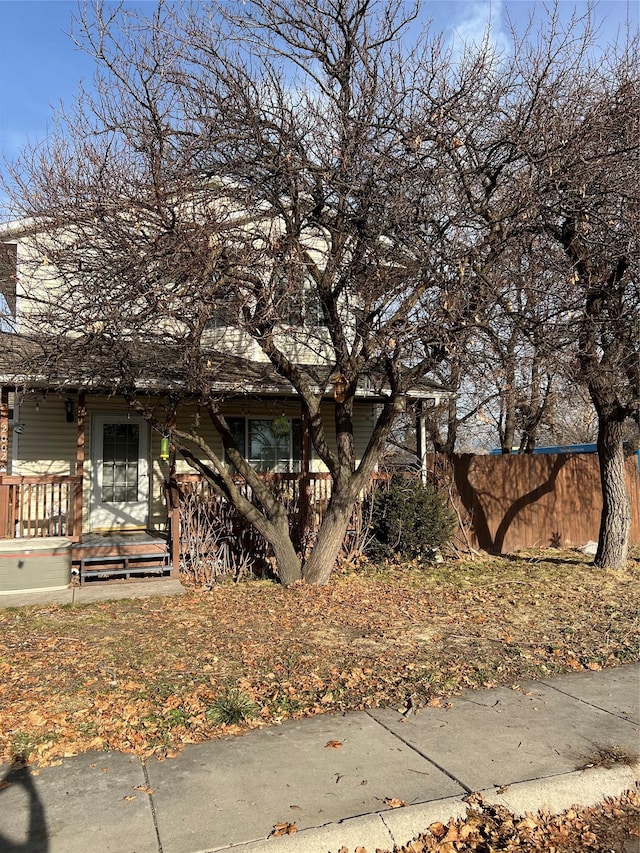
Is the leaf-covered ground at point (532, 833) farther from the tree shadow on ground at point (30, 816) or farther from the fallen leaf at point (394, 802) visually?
the tree shadow on ground at point (30, 816)

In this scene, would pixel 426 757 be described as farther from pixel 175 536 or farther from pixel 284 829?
pixel 175 536

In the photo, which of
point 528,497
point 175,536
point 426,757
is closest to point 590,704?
point 426,757

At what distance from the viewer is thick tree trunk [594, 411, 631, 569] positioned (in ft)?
34.6

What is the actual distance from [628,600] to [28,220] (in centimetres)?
914

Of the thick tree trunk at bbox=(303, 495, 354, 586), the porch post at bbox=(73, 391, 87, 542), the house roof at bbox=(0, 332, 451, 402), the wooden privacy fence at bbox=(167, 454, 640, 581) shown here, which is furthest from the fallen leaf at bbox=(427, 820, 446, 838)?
the porch post at bbox=(73, 391, 87, 542)

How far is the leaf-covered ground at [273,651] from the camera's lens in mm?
4645

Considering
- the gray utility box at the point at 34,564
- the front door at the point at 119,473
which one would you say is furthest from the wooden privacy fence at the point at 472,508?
the front door at the point at 119,473

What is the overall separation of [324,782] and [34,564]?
623cm

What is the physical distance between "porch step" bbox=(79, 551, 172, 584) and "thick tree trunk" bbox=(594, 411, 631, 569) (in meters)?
7.01

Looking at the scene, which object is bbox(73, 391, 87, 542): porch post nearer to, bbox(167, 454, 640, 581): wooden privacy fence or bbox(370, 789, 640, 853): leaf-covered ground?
bbox(167, 454, 640, 581): wooden privacy fence

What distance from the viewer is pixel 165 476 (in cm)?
1240

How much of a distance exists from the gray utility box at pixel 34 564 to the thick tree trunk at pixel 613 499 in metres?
8.29

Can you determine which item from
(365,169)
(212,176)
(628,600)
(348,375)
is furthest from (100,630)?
(628,600)

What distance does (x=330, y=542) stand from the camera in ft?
29.8
